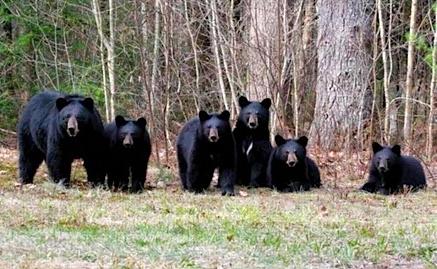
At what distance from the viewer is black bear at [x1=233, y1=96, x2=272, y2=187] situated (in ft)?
45.3

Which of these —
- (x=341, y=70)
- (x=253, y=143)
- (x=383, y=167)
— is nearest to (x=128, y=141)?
(x=253, y=143)

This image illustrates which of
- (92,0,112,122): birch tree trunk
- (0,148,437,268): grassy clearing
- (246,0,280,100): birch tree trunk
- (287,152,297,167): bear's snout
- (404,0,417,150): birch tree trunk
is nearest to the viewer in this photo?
(0,148,437,268): grassy clearing

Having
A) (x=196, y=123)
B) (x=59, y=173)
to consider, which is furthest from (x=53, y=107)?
(x=196, y=123)

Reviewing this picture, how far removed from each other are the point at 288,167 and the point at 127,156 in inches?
89.9

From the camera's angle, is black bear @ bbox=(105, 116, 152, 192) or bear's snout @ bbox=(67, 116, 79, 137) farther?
black bear @ bbox=(105, 116, 152, 192)

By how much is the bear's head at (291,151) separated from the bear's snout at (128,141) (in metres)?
2.11

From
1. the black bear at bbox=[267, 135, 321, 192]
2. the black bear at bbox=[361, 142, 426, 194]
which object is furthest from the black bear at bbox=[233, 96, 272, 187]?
the black bear at bbox=[361, 142, 426, 194]

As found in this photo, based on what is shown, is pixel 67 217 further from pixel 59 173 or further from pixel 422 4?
pixel 422 4

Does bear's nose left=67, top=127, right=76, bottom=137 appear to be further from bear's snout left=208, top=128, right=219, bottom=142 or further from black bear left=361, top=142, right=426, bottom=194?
black bear left=361, top=142, right=426, bottom=194

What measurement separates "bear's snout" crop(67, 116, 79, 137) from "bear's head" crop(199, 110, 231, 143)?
167 centimetres

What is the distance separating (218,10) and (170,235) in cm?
992

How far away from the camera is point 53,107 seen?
43.4ft

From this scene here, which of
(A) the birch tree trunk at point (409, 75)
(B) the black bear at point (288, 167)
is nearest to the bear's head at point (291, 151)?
(B) the black bear at point (288, 167)

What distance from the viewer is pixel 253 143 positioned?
45.7ft
